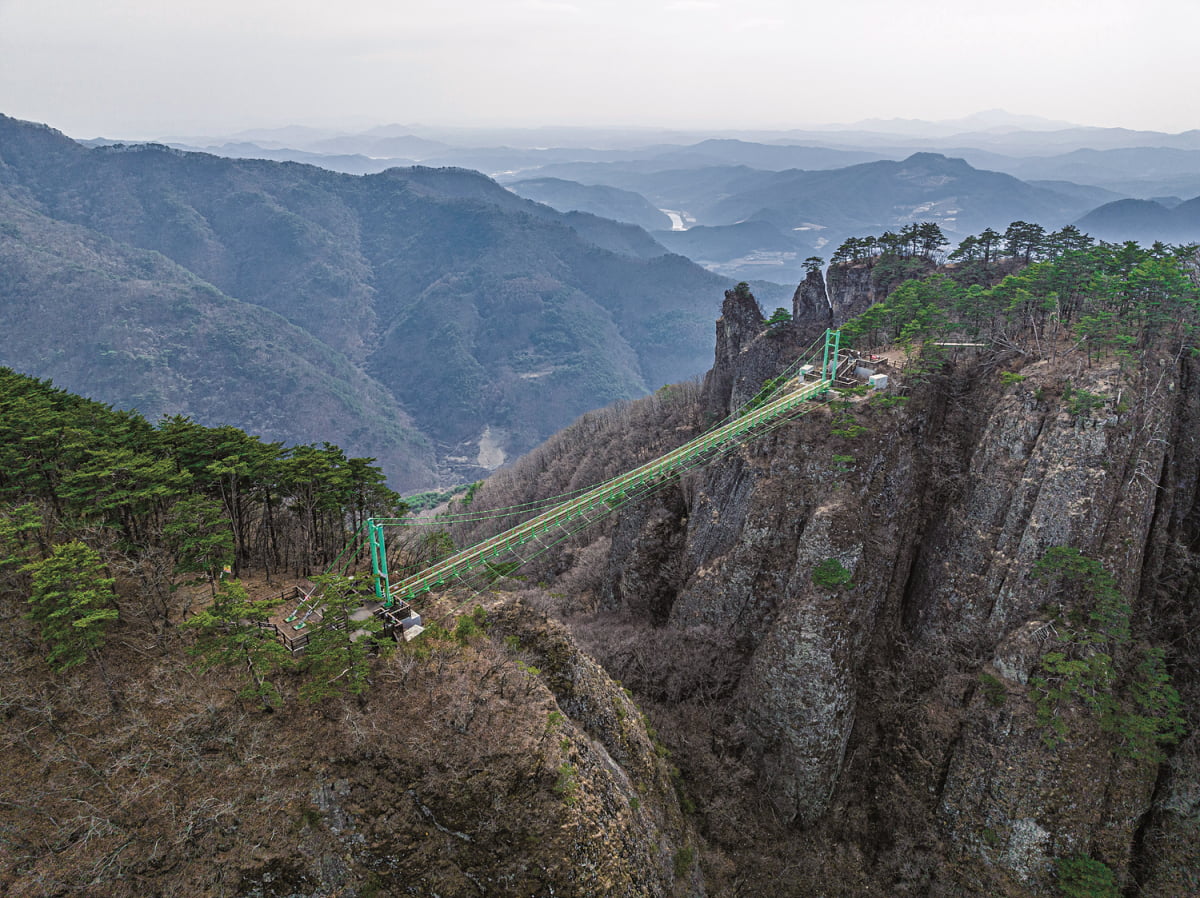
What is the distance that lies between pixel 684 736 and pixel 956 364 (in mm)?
27222

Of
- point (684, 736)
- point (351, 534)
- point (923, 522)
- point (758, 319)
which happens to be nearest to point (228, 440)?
point (351, 534)

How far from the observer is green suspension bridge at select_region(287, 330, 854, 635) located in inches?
955

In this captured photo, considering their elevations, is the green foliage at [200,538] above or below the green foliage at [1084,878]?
above

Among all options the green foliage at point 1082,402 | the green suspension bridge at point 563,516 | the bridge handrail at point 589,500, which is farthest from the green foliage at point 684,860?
the green foliage at point 1082,402

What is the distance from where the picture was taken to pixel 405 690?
69.6ft

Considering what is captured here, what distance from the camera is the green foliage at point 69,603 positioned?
61.9 feet

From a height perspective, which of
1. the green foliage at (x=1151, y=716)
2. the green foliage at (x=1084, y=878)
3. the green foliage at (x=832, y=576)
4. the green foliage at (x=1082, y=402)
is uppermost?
the green foliage at (x=1082, y=402)

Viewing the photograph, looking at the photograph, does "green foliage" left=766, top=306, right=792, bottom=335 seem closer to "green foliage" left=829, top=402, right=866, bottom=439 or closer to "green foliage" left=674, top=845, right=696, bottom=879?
"green foliage" left=829, top=402, right=866, bottom=439

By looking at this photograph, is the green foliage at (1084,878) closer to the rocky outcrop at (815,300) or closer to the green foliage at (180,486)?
the green foliage at (180,486)

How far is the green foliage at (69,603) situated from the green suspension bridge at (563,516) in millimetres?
5558

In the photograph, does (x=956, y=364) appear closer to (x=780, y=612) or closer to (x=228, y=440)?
(x=780, y=612)

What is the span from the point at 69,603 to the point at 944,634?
37684mm

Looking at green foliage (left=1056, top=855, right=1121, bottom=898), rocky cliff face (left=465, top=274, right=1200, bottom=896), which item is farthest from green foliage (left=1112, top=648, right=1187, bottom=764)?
green foliage (left=1056, top=855, right=1121, bottom=898)

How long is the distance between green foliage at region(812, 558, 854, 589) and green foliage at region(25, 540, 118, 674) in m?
29.2
